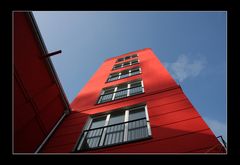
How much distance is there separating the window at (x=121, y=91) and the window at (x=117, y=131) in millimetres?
2419

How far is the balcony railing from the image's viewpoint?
6800mm

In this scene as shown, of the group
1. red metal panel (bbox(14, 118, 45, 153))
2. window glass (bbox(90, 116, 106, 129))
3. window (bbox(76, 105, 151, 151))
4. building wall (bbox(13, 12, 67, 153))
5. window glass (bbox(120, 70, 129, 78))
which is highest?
building wall (bbox(13, 12, 67, 153))

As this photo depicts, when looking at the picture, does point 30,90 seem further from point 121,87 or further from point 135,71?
point 135,71

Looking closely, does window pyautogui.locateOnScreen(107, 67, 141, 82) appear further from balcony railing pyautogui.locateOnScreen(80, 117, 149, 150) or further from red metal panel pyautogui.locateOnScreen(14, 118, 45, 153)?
red metal panel pyautogui.locateOnScreen(14, 118, 45, 153)

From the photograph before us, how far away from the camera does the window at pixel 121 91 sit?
11.4m

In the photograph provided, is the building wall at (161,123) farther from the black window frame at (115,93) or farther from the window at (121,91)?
the window at (121,91)

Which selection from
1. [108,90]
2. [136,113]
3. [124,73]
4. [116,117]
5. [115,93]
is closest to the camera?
[136,113]

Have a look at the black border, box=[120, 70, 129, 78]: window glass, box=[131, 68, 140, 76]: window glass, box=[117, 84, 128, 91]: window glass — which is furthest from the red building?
box=[120, 70, 129, 78]: window glass

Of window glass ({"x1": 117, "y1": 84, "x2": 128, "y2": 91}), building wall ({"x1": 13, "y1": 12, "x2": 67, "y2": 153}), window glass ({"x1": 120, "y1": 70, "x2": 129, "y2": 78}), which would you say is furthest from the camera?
window glass ({"x1": 120, "y1": 70, "x2": 129, "y2": 78})

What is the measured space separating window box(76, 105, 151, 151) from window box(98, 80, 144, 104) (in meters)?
2.42

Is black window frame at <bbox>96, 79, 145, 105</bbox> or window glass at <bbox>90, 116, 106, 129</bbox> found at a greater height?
black window frame at <bbox>96, 79, 145, 105</bbox>
